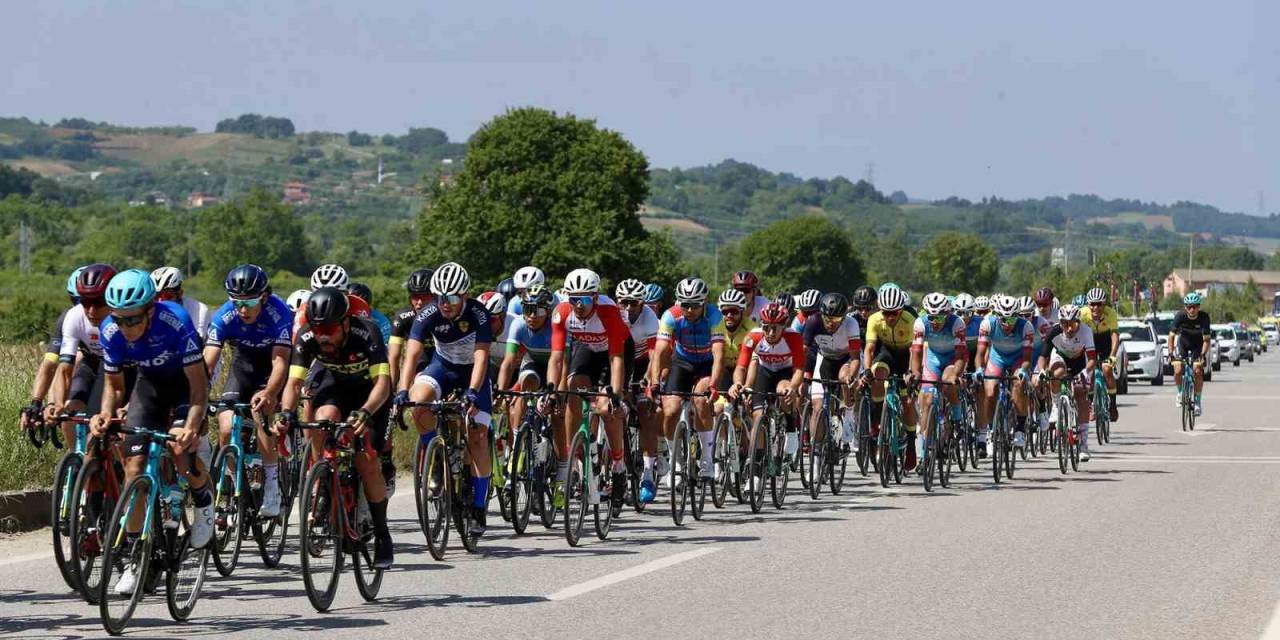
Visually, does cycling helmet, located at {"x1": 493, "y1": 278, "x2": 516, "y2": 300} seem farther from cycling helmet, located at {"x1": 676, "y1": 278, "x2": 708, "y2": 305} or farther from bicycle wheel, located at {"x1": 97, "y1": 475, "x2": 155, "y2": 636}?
bicycle wheel, located at {"x1": 97, "y1": 475, "x2": 155, "y2": 636}

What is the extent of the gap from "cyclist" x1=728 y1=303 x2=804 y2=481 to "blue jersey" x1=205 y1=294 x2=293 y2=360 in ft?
15.6

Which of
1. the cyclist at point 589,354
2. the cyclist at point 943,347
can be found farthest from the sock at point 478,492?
the cyclist at point 943,347

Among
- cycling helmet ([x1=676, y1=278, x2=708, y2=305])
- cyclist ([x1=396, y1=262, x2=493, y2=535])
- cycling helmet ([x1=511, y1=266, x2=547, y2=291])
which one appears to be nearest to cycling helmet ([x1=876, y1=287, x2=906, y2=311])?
cycling helmet ([x1=676, y1=278, x2=708, y2=305])

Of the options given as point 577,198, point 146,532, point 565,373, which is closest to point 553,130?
point 577,198

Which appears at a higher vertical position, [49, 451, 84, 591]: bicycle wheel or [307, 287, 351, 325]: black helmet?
[307, 287, 351, 325]: black helmet

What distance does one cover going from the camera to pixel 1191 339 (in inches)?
1104

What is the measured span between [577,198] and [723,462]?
220ft

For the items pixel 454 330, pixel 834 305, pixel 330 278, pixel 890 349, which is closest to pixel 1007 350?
pixel 890 349

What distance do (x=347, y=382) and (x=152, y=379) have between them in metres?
1.17

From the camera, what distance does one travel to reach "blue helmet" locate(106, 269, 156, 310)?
8.63 meters

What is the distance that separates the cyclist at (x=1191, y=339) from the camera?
90.6 ft

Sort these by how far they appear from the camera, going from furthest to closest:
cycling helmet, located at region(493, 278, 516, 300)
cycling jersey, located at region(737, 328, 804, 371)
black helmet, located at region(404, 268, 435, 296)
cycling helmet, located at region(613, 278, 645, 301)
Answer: cycling helmet, located at region(493, 278, 516, 300) < cycling jersey, located at region(737, 328, 804, 371) < cycling helmet, located at region(613, 278, 645, 301) < black helmet, located at region(404, 268, 435, 296)

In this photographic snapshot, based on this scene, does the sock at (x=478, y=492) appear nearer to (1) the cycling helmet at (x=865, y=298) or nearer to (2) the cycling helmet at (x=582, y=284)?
(2) the cycling helmet at (x=582, y=284)

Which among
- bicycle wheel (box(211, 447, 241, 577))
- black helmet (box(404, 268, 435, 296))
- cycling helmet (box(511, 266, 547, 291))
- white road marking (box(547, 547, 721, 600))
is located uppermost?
cycling helmet (box(511, 266, 547, 291))
